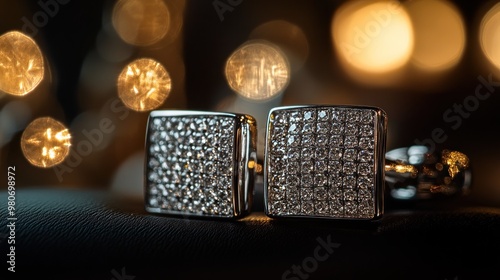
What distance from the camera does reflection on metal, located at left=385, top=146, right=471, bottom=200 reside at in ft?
2.74

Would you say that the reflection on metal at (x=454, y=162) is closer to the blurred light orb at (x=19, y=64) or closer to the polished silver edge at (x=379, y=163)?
the polished silver edge at (x=379, y=163)

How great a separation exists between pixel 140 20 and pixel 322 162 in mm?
612

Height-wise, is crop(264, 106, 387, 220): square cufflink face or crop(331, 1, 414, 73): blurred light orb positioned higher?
crop(331, 1, 414, 73): blurred light orb

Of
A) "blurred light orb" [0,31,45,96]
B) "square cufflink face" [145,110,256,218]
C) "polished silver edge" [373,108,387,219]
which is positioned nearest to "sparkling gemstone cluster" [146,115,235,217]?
"square cufflink face" [145,110,256,218]

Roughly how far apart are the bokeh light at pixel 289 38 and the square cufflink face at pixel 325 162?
0.32 m

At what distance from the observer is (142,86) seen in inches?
46.4

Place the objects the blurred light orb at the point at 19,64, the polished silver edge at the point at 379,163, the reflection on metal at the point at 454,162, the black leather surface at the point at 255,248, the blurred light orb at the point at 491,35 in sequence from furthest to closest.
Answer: the blurred light orb at the point at 19,64 → the blurred light orb at the point at 491,35 → the reflection on metal at the point at 454,162 → the polished silver edge at the point at 379,163 → the black leather surface at the point at 255,248

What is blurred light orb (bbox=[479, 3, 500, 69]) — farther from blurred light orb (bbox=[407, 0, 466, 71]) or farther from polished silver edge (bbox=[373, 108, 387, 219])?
polished silver edge (bbox=[373, 108, 387, 219])

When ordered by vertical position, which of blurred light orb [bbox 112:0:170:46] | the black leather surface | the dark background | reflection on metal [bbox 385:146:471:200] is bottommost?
the black leather surface

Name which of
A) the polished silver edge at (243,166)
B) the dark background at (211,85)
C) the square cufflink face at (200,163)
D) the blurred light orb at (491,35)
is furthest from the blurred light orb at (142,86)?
the blurred light orb at (491,35)

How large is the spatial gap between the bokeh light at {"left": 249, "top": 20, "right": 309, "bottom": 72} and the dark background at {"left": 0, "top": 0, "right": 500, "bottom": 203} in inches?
0.5

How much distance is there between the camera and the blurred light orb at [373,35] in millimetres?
1042

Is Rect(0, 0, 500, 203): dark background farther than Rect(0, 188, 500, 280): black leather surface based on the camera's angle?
Yes

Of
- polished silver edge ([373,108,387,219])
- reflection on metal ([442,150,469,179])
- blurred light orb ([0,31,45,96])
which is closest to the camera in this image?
polished silver edge ([373,108,387,219])
